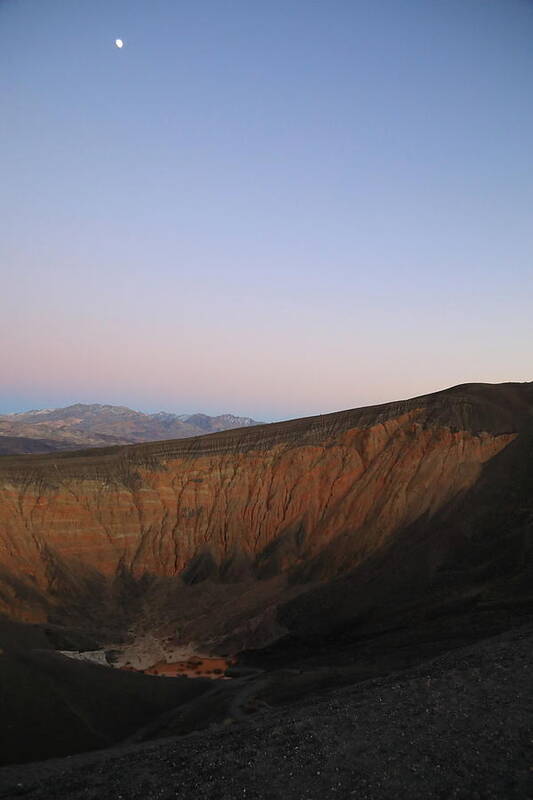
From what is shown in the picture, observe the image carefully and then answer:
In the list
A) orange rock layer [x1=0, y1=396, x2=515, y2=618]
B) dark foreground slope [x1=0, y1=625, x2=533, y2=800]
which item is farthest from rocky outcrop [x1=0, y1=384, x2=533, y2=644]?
dark foreground slope [x1=0, y1=625, x2=533, y2=800]

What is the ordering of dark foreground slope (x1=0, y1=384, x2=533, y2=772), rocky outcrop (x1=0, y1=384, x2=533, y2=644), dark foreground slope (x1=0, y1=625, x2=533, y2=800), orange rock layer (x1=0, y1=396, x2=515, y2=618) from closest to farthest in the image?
dark foreground slope (x1=0, y1=625, x2=533, y2=800) → dark foreground slope (x1=0, y1=384, x2=533, y2=772) → rocky outcrop (x1=0, y1=384, x2=533, y2=644) → orange rock layer (x1=0, y1=396, x2=515, y2=618)

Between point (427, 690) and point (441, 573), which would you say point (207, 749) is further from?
point (441, 573)

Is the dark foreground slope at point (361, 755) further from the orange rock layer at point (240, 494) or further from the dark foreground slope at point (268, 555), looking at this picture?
the orange rock layer at point (240, 494)

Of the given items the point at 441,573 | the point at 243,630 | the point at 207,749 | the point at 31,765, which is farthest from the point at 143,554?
the point at 207,749

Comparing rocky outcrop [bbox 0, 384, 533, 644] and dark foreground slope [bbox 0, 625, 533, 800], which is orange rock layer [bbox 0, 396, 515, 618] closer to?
rocky outcrop [bbox 0, 384, 533, 644]

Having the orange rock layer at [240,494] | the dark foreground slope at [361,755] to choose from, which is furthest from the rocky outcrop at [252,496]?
the dark foreground slope at [361,755]
